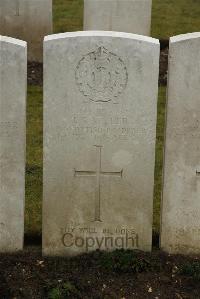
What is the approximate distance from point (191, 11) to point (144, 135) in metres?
8.73

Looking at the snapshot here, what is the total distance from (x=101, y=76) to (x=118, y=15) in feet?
17.9

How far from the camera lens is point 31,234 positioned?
5992 mm

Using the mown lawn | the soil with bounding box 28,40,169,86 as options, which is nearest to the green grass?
the mown lawn

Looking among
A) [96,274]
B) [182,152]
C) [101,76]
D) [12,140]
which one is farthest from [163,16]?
[96,274]

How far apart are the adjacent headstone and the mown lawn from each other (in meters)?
1.36

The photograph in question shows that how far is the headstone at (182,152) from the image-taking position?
5.23 m

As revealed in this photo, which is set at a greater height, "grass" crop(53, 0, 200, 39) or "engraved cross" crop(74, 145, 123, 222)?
"grass" crop(53, 0, 200, 39)

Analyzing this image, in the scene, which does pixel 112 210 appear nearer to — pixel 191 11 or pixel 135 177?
pixel 135 177

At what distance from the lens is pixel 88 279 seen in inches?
207

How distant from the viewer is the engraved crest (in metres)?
5.20

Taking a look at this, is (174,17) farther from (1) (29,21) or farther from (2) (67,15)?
(1) (29,21)

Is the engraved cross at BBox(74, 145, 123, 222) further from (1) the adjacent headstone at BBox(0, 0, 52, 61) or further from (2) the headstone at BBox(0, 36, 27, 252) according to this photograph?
(1) the adjacent headstone at BBox(0, 0, 52, 61)

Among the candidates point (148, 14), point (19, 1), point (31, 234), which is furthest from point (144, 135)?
point (19, 1)

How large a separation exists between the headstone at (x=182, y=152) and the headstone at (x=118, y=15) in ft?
17.4
